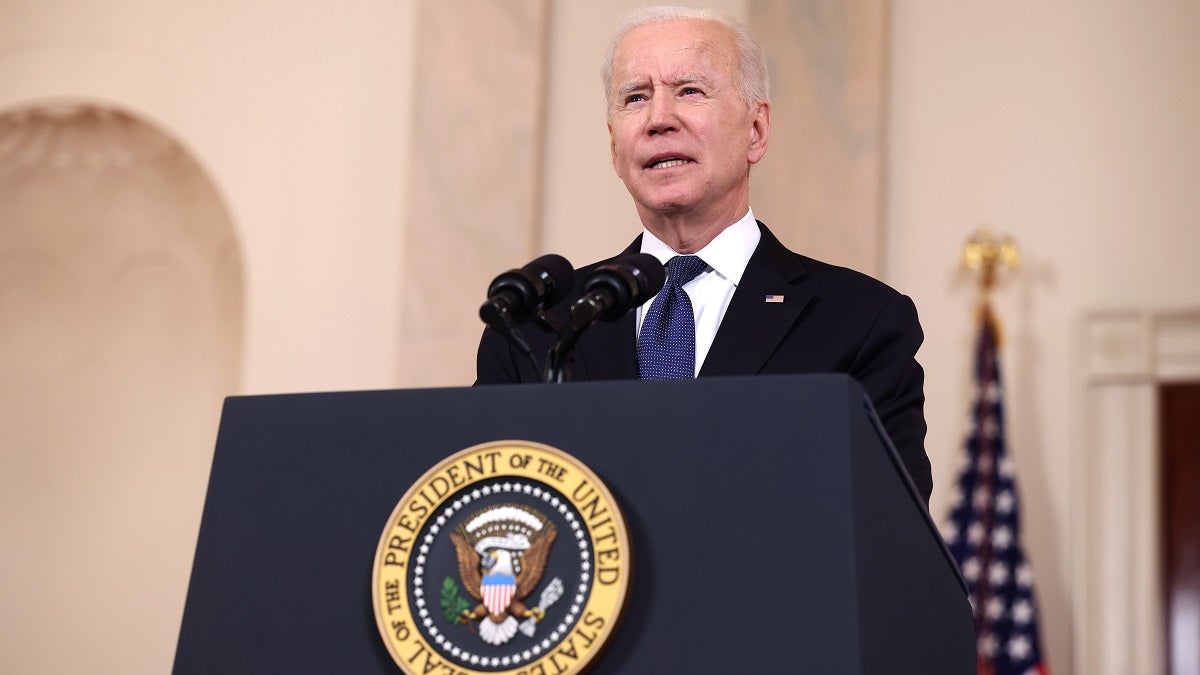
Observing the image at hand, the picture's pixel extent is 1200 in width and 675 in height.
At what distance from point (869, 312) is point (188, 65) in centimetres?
→ 563

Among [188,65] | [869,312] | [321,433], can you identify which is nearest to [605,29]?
[188,65]

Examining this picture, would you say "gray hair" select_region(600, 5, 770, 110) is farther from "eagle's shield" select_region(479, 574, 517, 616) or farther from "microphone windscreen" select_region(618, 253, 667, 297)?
"eagle's shield" select_region(479, 574, 517, 616)

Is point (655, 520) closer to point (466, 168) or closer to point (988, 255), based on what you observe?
point (466, 168)

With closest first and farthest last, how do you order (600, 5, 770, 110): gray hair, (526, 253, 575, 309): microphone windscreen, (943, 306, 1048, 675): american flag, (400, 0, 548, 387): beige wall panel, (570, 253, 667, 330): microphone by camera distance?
(570, 253, 667, 330): microphone
(526, 253, 575, 309): microphone windscreen
(600, 5, 770, 110): gray hair
(400, 0, 548, 387): beige wall panel
(943, 306, 1048, 675): american flag

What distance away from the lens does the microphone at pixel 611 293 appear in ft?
5.96

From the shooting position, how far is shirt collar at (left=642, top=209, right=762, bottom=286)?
106 inches

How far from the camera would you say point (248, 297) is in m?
7.10

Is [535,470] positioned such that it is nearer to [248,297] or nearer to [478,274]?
[478,274]

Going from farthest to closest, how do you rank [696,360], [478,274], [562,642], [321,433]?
[478,274] < [696,360] < [321,433] < [562,642]

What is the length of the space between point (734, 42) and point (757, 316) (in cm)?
66

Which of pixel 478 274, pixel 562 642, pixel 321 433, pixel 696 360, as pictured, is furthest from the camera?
pixel 478 274

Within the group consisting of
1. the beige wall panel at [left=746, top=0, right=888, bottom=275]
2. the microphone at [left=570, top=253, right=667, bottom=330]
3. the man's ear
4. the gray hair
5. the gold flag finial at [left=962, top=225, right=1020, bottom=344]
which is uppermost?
the beige wall panel at [left=746, top=0, right=888, bottom=275]

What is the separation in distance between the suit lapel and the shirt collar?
43 millimetres

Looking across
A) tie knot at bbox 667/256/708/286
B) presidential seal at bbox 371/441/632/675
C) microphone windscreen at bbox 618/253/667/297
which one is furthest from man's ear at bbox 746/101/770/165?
presidential seal at bbox 371/441/632/675
